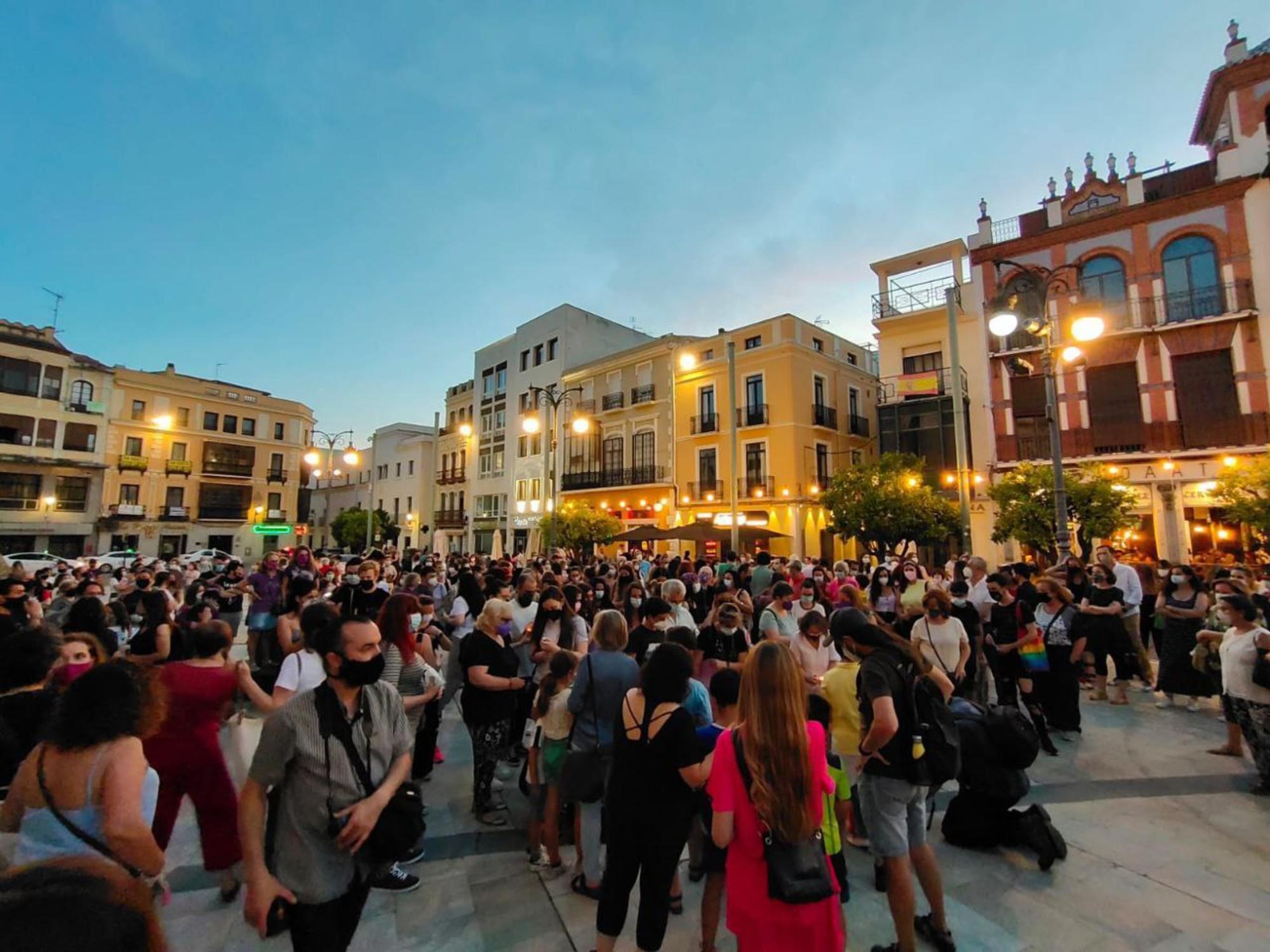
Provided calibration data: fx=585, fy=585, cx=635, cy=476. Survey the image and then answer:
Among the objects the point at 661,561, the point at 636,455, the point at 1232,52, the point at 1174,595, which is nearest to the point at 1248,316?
the point at 1232,52

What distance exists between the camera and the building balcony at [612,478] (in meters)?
30.4

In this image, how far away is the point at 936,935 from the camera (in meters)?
3.11

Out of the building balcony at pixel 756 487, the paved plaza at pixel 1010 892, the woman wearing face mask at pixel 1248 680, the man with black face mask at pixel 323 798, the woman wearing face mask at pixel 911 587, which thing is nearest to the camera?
the man with black face mask at pixel 323 798

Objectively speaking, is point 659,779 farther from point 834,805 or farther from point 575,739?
point 575,739

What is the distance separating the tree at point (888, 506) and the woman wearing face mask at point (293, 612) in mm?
17522

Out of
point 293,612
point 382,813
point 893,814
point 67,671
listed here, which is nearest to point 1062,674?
point 893,814

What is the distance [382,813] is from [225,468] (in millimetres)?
47471

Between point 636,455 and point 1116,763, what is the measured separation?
88.7ft

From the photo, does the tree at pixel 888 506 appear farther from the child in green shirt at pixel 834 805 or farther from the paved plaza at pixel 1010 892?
the child in green shirt at pixel 834 805

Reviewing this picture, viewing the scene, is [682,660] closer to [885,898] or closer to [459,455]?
[885,898]

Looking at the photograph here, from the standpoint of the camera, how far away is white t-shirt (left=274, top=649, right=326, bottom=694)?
3723mm

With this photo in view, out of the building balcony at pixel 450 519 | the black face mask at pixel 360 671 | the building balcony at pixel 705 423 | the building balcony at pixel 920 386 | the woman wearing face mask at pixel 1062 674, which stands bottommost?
the woman wearing face mask at pixel 1062 674

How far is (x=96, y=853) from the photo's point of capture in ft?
6.63

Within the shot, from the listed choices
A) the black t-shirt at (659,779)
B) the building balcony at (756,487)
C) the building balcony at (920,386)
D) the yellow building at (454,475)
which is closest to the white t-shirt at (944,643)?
the black t-shirt at (659,779)
